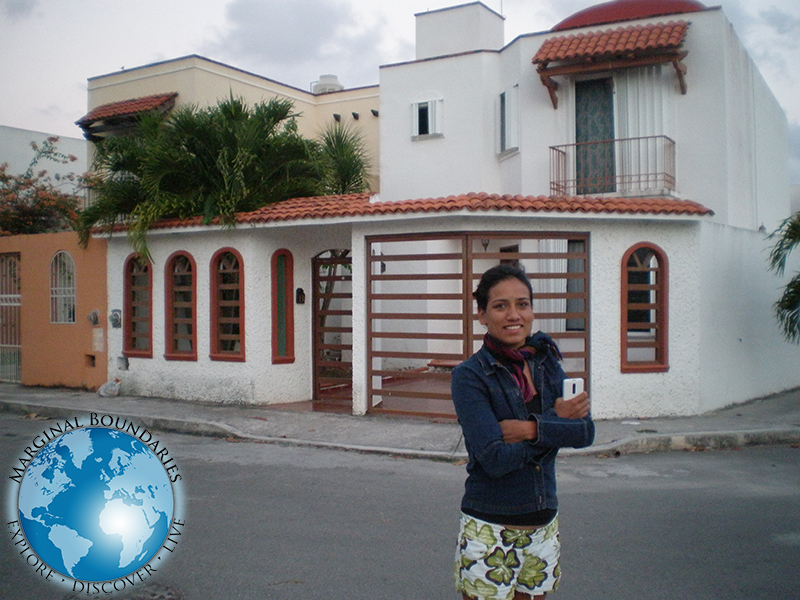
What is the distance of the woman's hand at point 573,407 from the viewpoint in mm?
2650

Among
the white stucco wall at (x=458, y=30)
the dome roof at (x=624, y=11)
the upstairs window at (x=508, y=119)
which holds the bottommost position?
the upstairs window at (x=508, y=119)

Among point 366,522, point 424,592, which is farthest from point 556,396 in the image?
point 366,522

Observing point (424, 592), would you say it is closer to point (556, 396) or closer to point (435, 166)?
point (556, 396)

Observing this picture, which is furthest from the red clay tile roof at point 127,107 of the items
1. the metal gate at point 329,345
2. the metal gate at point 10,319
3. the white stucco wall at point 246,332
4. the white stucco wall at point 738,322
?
the white stucco wall at point 738,322

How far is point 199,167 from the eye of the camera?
12602mm

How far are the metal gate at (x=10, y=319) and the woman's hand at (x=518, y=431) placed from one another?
50.2ft

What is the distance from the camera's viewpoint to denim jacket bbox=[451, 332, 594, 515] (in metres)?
2.65

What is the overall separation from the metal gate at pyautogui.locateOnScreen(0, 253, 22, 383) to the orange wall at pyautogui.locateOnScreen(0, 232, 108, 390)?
369 mm

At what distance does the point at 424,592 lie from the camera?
4.52 metres

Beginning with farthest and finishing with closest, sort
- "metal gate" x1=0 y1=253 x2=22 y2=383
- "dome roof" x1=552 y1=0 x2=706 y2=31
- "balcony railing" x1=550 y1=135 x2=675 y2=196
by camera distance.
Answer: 1. "metal gate" x1=0 y1=253 x2=22 y2=383
2. "dome roof" x1=552 y1=0 x2=706 y2=31
3. "balcony railing" x1=550 y1=135 x2=675 y2=196

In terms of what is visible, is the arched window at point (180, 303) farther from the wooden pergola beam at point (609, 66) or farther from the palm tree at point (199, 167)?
the wooden pergola beam at point (609, 66)

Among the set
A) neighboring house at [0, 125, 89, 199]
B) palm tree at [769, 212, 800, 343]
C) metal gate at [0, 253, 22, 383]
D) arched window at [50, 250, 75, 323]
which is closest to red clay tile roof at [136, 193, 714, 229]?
palm tree at [769, 212, 800, 343]

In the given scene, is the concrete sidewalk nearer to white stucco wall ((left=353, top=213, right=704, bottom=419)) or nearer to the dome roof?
white stucco wall ((left=353, top=213, right=704, bottom=419))

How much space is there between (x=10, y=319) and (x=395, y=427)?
396 inches
